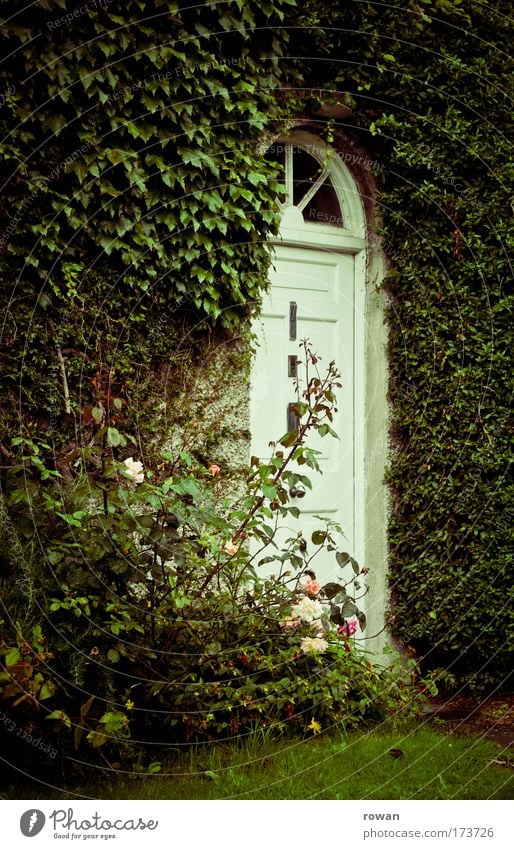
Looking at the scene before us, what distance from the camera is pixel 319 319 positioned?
229 inches

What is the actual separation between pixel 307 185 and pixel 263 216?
951 mm

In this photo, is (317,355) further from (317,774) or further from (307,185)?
(317,774)

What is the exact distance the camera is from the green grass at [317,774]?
348 cm

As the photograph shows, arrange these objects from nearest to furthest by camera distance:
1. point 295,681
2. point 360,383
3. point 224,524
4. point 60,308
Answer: point 224,524, point 295,681, point 60,308, point 360,383

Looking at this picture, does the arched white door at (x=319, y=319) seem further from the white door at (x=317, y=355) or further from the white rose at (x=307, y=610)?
the white rose at (x=307, y=610)

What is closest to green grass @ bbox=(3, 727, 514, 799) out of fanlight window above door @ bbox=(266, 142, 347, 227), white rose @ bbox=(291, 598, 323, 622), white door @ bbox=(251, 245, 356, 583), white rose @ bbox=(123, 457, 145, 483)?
white rose @ bbox=(291, 598, 323, 622)

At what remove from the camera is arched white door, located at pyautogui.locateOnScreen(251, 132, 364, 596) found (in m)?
5.57

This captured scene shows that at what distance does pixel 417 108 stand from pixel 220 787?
4.33m

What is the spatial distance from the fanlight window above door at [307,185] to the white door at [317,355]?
0.25 metres

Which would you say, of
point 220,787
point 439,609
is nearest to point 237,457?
point 439,609

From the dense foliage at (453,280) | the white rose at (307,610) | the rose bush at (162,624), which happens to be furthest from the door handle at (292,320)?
the white rose at (307,610)

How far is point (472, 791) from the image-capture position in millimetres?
3891

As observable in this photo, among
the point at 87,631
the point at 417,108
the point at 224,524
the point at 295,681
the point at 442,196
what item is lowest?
the point at 295,681

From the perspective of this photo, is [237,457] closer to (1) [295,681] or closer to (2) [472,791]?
(1) [295,681]
